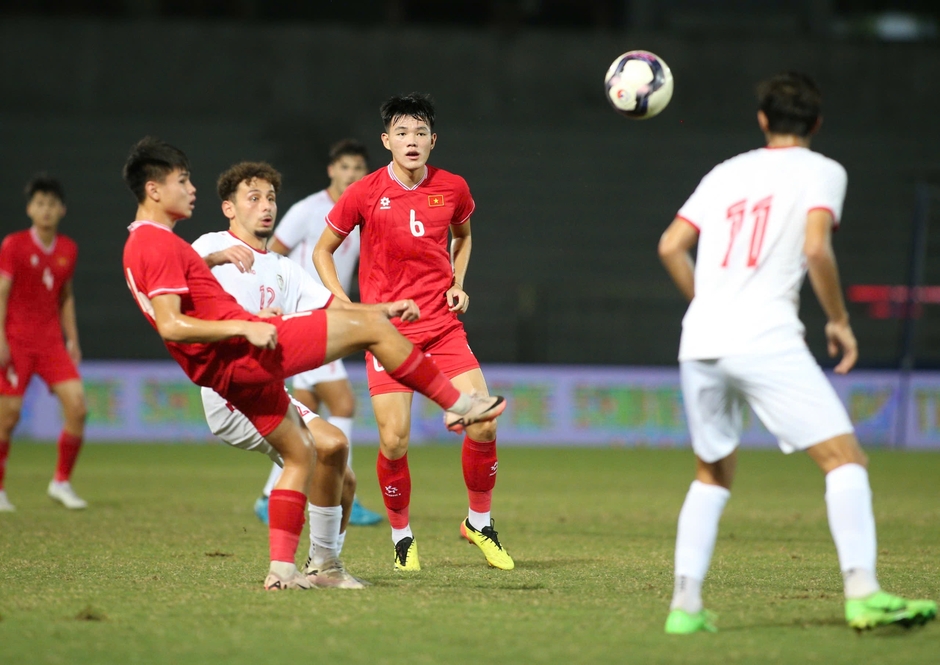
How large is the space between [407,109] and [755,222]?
2513 mm

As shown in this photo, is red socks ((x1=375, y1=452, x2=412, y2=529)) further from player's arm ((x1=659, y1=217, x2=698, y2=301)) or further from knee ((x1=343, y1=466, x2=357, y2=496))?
player's arm ((x1=659, y1=217, x2=698, y2=301))

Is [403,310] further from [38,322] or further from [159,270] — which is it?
[38,322]

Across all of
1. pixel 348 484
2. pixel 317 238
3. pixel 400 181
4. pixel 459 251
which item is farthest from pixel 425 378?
pixel 317 238

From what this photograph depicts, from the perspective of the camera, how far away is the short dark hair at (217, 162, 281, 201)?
543cm

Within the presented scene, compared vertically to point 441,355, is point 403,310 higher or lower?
higher

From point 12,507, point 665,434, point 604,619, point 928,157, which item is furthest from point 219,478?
point 928,157

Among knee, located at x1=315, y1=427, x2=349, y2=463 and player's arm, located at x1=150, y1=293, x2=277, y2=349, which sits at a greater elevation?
player's arm, located at x1=150, y1=293, x2=277, y2=349

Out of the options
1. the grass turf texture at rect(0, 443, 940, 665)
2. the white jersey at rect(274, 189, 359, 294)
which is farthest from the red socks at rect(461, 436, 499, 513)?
the white jersey at rect(274, 189, 359, 294)

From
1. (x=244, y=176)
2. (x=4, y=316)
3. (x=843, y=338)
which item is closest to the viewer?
(x=843, y=338)

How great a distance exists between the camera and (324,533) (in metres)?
5.09

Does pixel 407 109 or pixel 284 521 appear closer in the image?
pixel 284 521

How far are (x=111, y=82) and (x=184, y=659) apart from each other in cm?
1748

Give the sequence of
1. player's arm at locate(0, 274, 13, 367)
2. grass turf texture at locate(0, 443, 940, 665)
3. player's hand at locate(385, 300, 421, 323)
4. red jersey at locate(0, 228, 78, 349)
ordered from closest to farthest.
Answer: grass turf texture at locate(0, 443, 940, 665) < player's hand at locate(385, 300, 421, 323) < player's arm at locate(0, 274, 13, 367) < red jersey at locate(0, 228, 78, 349)

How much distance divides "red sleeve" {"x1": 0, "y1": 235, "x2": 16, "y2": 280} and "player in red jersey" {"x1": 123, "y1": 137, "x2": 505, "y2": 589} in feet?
15.6
